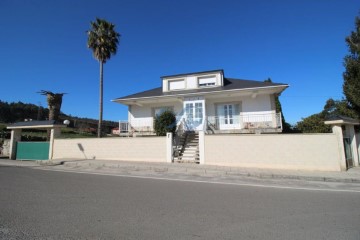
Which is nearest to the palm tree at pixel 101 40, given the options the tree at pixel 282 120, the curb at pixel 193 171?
the curb at pixel 193 171

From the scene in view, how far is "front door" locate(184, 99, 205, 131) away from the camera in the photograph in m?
18.7

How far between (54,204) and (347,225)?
623cm

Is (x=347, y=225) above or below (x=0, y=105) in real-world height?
below

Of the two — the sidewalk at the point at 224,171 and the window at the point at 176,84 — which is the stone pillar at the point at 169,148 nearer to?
the sidewalk at the point at 224,171

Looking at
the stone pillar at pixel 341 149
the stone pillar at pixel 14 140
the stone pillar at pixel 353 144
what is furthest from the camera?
the stone pillar at pixel 14 140

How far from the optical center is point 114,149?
15.3 m

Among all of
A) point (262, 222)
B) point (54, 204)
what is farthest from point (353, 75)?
point (54, 204)

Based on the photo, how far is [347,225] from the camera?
414 centimetres

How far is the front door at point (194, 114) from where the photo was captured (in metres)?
18.7

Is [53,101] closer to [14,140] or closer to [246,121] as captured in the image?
[14,140]

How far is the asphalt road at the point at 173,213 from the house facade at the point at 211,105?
10.9 m

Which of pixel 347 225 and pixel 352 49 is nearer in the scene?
pixel 347 225

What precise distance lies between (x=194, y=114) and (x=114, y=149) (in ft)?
24.3

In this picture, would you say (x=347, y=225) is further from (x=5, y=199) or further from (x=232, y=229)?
(x=5, y=199)
